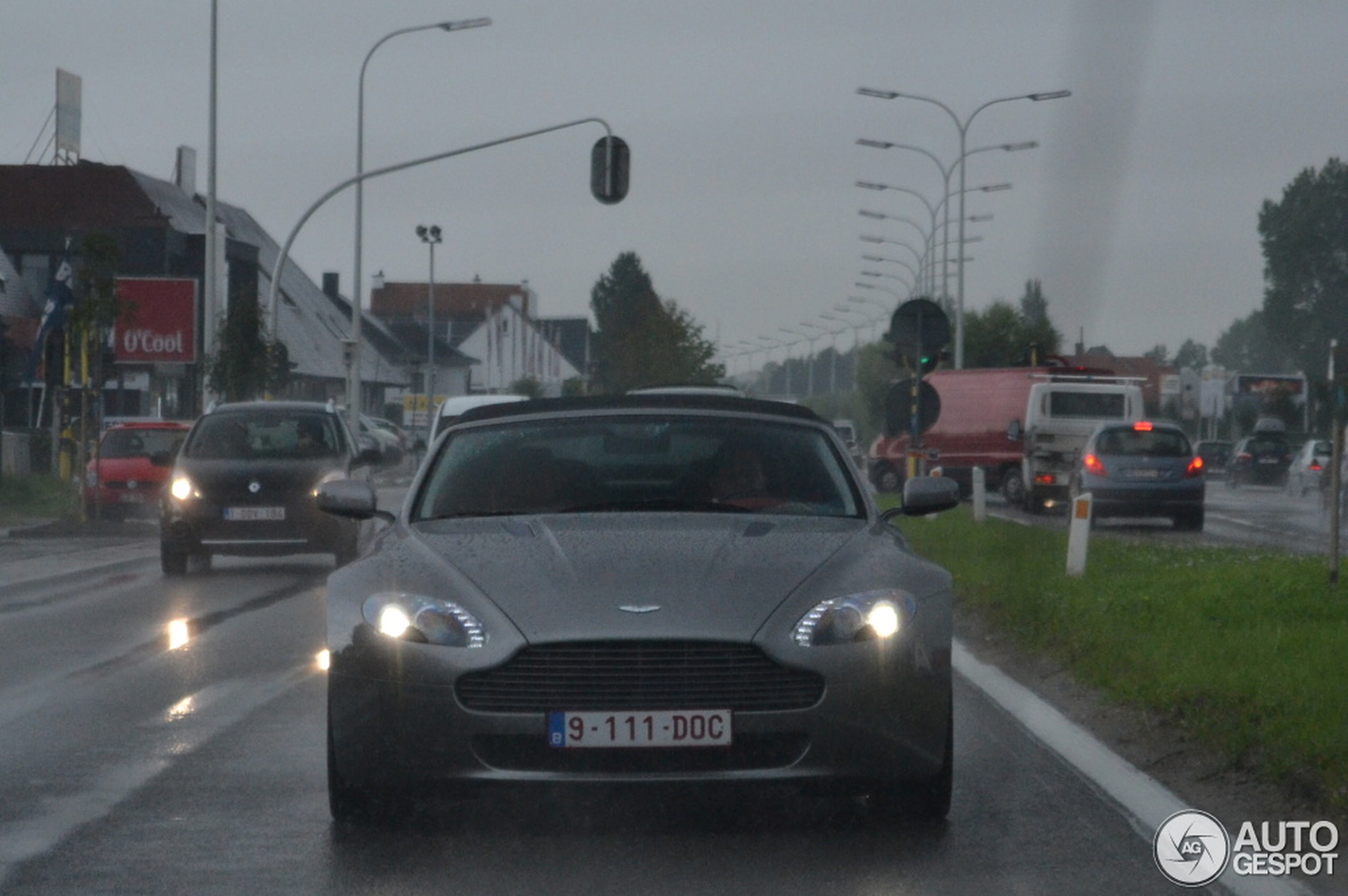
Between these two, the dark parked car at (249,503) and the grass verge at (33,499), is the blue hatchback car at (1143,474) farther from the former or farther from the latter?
the grass verge at (33,499)

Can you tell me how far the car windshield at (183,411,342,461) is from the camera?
20172 mm

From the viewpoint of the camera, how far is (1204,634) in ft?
35.9

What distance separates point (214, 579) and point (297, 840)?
1311 cm

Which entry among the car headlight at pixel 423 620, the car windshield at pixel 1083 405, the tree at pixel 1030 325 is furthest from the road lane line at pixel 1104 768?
the car windshield at pixel 1083 405

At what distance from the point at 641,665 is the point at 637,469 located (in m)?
1.95

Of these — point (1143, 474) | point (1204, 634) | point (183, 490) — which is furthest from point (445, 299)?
point (1204, 634)

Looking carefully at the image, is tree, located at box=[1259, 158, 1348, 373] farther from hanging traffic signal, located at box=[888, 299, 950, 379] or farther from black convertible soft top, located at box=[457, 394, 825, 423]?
hanging traffic signal, located at box=[888, 299, 950, 379]

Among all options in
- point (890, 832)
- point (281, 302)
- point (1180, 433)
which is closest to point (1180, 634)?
point (890, 832)

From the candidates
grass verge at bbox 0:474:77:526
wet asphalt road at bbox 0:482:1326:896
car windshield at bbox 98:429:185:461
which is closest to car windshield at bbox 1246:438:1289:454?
grass verge at bbox 0:474:77:526

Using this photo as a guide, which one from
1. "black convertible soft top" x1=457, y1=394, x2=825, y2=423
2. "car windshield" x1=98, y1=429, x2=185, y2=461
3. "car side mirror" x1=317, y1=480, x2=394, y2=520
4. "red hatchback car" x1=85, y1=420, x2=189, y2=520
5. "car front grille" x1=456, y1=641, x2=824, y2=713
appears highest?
"black convertible soft top" x1=457, y1=394, x2=825, y2=423

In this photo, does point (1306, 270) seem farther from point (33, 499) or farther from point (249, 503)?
point (33, 499)

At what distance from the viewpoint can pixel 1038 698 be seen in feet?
32.3

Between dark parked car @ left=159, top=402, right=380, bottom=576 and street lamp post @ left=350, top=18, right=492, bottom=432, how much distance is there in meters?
15.2

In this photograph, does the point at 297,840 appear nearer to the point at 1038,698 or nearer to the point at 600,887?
the point at 600,887
